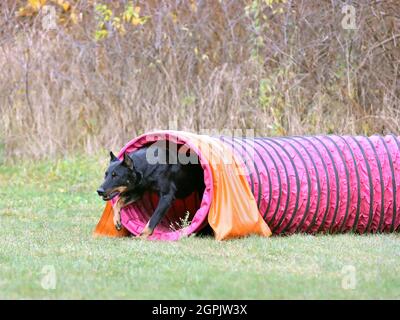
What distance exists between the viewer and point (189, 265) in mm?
6355

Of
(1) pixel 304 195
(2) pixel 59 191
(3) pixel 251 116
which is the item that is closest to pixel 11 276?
(1) pixel 304 195

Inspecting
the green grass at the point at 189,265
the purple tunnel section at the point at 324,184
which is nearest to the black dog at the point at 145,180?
the green grass at the point at 189,265

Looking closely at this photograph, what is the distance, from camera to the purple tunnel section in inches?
319

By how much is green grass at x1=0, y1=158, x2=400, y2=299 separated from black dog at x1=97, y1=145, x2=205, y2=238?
1.29ft

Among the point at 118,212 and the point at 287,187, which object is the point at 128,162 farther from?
the point at 287,187

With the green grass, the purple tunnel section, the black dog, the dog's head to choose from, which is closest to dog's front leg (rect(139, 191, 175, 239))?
→ the black dog

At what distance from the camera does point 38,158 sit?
1370 cm

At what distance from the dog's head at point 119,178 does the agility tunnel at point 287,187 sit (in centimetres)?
41

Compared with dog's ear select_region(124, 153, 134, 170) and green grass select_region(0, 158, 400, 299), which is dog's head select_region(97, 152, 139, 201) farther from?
green grass select_region(0, 158, 400, 299)

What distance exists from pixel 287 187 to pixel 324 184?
363mm

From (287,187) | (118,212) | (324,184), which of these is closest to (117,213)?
(118,212)

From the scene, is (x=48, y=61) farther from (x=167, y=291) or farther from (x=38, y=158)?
(x=167, y=291)

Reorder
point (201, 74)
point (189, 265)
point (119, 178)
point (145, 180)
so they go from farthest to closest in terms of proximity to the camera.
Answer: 1. point (201, 74)
2. point (145, 180)
3. point (119, 178)
4. point (189, 265)

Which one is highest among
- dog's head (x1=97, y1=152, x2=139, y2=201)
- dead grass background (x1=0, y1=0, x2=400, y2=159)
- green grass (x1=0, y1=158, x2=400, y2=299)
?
dead grass background (x1=0, y1=0, x2=400, y2=159)
